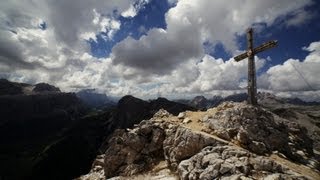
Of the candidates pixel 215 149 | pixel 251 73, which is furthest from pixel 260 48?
pixel 215 149

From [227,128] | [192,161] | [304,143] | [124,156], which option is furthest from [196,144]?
[304,143]

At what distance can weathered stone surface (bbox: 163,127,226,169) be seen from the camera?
39.8 m

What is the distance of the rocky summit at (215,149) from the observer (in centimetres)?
3309

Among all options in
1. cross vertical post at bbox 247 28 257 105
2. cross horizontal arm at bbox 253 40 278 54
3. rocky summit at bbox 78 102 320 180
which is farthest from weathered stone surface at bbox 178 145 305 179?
cross horizontal arm at bbox 253 40 278 54

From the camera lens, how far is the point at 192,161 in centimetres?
3741

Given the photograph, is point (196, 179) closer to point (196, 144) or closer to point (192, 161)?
point (192, 161)

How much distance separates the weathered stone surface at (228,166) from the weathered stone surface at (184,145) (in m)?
1.80

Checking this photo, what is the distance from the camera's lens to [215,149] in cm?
3691

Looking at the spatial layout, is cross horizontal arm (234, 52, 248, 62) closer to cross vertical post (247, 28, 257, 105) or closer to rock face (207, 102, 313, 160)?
cross vertical post (247, 28, 257, 105)

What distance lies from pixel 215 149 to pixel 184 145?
5.84 m

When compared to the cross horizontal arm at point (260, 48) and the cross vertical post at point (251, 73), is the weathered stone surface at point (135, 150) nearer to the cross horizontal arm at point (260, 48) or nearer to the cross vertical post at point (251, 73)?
the cross vertical post at point (251, 73)

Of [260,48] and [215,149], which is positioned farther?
[260,48]

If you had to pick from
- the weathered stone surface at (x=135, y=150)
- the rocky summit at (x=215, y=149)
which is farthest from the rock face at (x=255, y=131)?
the weathered stone surface at (x=135, y=150)

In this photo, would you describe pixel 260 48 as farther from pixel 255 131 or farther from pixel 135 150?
pixel 135 150
